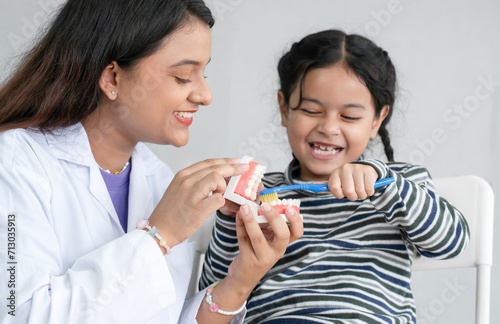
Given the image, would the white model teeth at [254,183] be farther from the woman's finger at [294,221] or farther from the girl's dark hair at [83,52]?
the girl's dark hair at [83,52]

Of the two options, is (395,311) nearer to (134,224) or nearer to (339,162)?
(339,162)

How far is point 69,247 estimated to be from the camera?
1.10m

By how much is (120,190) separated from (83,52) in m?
0.34

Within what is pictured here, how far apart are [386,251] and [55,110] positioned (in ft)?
2.74

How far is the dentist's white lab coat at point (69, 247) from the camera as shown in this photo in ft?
3.10

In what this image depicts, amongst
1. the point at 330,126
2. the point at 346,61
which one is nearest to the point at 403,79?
the point at 346,61

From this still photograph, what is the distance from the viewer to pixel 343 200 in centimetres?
136

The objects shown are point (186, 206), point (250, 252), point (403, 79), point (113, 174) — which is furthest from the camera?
point (403, 79)

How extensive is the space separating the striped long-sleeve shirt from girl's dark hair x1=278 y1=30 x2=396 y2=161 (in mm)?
217

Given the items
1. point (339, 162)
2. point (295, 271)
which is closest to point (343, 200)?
point (339, 162)

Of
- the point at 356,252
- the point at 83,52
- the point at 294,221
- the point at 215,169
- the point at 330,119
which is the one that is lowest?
the point at 356,252

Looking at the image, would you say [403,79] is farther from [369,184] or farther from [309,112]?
[369,184]

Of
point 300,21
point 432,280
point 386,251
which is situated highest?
point 300,21

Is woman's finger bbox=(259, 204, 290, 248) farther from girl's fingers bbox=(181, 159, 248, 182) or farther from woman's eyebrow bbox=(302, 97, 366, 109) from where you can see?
woman's eyebrow bbox=(302, 97, 366, 109)
